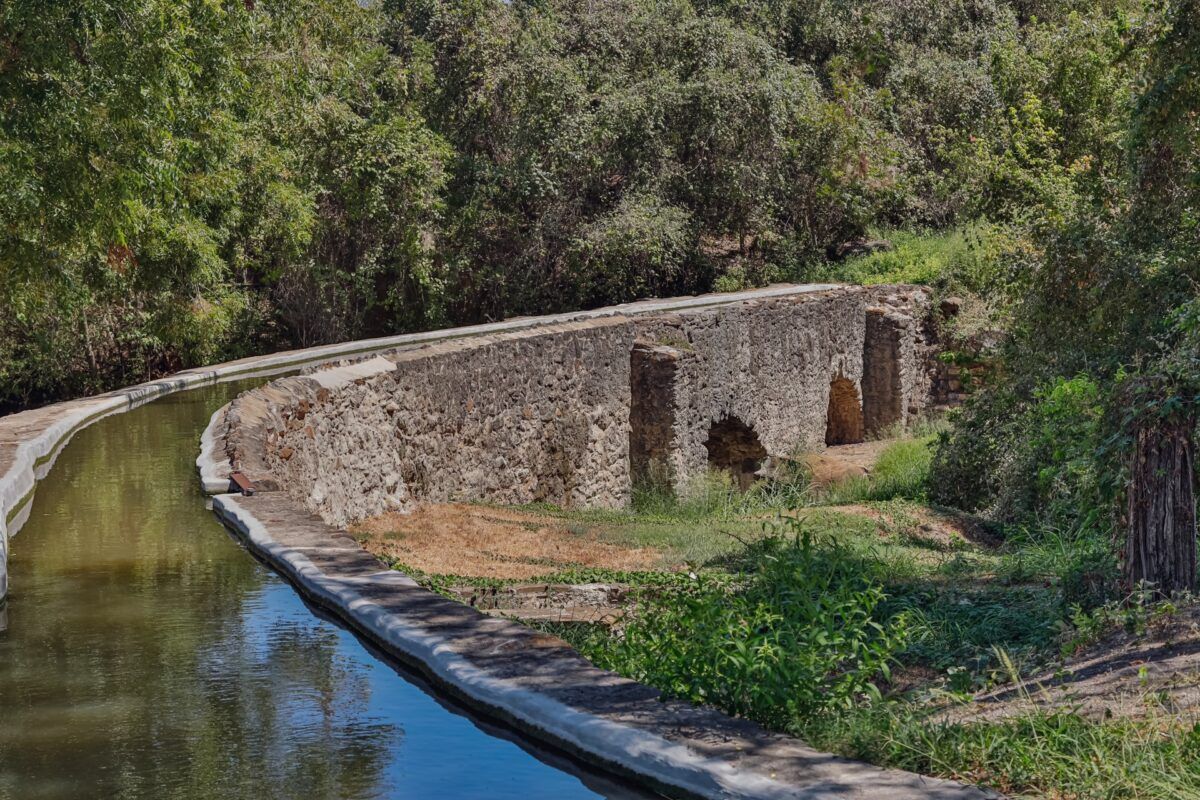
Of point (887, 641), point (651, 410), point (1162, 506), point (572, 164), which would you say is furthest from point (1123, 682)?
point (572, 164)

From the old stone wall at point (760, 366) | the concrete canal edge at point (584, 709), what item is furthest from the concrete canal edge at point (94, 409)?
the concrete canal edge at point (584, 709)

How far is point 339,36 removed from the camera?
78.7 ft

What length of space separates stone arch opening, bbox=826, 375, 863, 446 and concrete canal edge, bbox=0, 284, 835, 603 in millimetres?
2754

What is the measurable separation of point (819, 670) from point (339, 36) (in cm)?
2129

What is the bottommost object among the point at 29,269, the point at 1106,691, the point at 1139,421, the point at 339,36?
the point at 1106,691

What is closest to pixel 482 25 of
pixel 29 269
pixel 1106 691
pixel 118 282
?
pixel 118 282

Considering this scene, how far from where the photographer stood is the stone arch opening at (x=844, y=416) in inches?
969

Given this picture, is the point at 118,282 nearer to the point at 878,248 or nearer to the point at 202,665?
the point at 202,665

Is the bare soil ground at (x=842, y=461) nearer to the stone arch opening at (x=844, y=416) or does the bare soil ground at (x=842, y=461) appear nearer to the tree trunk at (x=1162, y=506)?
the stone arch opening at (x=844, y=416)

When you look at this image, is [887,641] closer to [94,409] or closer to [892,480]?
[94,409]

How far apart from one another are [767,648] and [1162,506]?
2998 millimetres

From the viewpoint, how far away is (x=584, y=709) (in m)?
4.18

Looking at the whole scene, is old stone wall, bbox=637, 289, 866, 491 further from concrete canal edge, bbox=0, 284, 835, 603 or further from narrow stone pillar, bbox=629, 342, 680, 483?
concrete canal edge, bbox=0, 284, 835, 603

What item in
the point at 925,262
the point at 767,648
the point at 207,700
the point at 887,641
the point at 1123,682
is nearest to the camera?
the point at 207,700
